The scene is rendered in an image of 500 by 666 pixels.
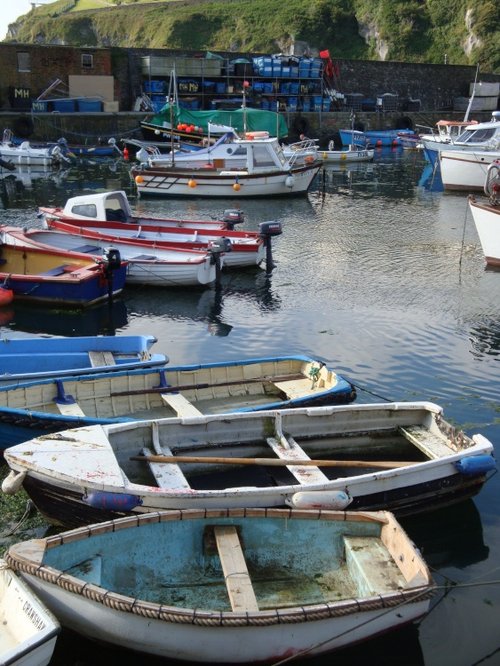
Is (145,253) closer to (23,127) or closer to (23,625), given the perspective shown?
(23,625)

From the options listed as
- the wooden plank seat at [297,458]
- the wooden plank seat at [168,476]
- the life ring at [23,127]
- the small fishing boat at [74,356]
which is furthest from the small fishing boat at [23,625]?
the life ring at [23,127]

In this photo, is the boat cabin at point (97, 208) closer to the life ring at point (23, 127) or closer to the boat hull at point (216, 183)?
the boat hull at point (216, 183)

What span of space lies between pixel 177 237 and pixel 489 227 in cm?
824

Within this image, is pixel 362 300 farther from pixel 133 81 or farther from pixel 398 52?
pixel 398 52

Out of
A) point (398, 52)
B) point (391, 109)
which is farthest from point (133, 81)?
point (398, 52)

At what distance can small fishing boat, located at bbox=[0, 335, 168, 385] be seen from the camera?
35.2 ft

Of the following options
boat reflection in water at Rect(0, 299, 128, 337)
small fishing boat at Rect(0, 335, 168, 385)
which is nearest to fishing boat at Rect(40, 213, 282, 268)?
boat reflection in water at Rect(0, 299, 128, 337)

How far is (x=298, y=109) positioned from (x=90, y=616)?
183 ft

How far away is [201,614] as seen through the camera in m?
5.70

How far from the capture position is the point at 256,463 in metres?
8.07

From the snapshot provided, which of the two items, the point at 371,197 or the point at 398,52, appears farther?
the point at 398,52

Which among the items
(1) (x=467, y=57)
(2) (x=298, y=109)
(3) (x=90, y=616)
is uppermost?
(1) (x=467, y=57)

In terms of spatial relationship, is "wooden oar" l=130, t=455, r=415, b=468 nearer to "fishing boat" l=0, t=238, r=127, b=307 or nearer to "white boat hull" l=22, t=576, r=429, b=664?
"white boat hull" l=22, t=576, r=429, b=664

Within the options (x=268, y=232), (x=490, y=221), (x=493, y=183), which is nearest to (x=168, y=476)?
(x=268, y=232)
